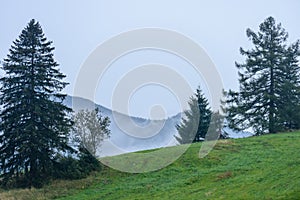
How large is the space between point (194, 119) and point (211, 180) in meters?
27.1

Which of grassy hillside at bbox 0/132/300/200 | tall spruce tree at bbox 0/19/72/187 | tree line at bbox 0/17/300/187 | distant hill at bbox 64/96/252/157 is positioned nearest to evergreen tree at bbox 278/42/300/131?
grassy hillside at bbox 0/132/300/200

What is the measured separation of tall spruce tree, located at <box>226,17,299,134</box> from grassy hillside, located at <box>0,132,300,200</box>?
357 inches

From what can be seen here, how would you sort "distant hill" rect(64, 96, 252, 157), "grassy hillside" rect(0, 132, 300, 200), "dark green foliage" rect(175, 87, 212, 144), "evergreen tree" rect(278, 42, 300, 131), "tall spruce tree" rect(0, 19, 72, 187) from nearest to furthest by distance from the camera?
1. "grassy hillside" rect(0, 132, 300, 200)
2. "tall spruce tree" rect(0, 19, 72, 187)
3. "distant hill" rect(64, 96, 252, 157)
4. "evergreen tree" rect(278, 42, 300, 131)
5. "dark green foliage" rect(175, 87, 212, 144)

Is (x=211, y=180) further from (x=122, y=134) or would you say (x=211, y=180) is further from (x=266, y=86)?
(x=266, y=86)

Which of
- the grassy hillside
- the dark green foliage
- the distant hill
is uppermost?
the dark green foliage

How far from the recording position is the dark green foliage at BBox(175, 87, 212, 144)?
4769 centimetres

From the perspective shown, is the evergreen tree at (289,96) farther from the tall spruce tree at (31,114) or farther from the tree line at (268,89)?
the tall spruce tree at (31,114)

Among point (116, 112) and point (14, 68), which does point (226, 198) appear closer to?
point (116, 112)

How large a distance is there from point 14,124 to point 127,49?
8805 millimetres

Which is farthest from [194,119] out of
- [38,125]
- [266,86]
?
[38,125]

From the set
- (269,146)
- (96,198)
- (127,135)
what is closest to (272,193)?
(96,198)

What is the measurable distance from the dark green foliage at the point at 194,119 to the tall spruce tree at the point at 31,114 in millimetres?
22688

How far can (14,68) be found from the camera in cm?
2666

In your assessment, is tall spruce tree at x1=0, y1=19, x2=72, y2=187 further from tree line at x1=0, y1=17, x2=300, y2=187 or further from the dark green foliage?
the dark green foliage
